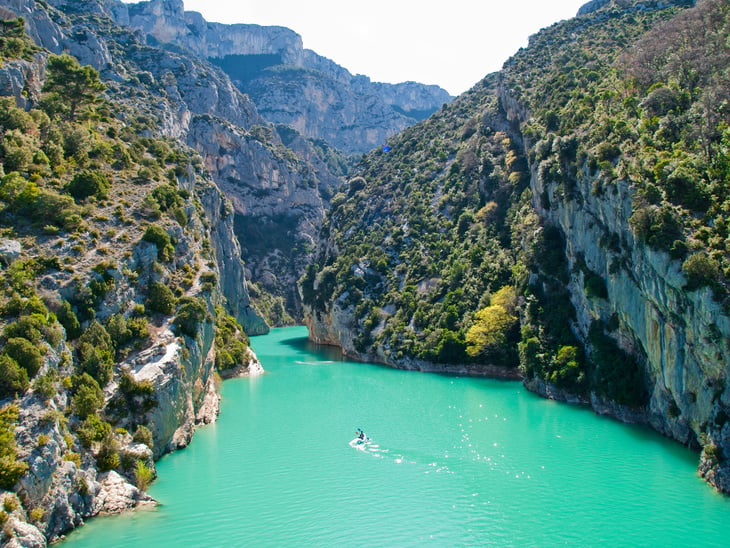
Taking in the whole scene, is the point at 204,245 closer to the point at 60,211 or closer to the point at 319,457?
the point at 60,211

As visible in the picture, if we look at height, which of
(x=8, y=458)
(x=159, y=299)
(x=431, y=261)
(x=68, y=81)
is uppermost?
(x=68, y=81)

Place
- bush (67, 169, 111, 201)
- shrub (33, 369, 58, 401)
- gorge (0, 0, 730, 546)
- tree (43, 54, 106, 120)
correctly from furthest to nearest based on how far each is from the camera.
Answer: tree (43, 54, 106, 120) → bush (67, 169, 111, 201) → gorge (0, 0, 730, 546) → shrub (33, 369, 58, 401)

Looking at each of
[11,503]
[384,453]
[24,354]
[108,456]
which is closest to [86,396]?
[108,456]

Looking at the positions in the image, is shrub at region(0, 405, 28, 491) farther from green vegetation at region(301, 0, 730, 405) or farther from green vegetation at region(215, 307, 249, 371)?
green vegetation at region(215, 307, 249, 371)

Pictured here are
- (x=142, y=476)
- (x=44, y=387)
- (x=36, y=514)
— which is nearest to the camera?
(x=36, y=514)

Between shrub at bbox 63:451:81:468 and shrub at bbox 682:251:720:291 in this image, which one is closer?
shrub at bbox 63:451:81:468

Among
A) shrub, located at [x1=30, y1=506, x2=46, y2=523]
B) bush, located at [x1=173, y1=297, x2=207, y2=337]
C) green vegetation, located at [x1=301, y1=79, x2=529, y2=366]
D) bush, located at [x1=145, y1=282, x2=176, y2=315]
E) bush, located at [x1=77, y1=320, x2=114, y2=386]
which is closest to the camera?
shrub, located at [x1=30, y1=506, x2=46, y2=523]

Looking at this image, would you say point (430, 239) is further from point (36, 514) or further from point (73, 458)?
point (36, 514)

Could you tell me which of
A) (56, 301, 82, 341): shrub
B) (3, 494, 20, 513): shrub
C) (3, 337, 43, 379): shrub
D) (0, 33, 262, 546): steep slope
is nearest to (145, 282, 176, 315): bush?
(0, 33, 262, 546): steep slope

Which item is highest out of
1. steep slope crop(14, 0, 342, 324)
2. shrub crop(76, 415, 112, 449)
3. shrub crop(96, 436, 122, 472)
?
steep slope crop(14, 0, 342, 324)
